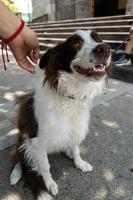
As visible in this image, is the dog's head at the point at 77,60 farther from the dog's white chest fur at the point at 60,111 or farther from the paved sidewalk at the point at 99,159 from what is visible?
the paved sidewalk at the point at 99,159

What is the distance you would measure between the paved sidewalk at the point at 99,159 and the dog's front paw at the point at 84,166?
51mm

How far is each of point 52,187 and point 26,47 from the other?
4.85 feet

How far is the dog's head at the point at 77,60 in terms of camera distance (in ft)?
7.04

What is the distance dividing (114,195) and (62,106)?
1.07 m

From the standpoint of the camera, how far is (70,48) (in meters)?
2.34

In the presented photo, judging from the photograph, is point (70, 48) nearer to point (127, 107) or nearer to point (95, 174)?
point (95, 174)

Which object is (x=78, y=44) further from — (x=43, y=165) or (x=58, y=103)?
(x=43, y=165)

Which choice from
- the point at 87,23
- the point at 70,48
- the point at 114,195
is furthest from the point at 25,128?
the point at 87,23

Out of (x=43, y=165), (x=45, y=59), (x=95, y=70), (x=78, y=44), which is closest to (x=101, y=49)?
(x=95, y=70)

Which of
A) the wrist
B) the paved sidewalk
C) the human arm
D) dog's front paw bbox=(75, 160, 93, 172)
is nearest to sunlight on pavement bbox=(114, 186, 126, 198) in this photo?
the paved sidewalk

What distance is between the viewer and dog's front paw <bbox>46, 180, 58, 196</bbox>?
2.51 metres

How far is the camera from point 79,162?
286 cm

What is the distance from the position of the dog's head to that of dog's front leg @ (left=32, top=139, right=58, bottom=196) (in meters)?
0.67

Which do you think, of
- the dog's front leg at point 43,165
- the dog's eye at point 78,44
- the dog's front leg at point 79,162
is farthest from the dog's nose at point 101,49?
the dog's front leg at point 79,162
